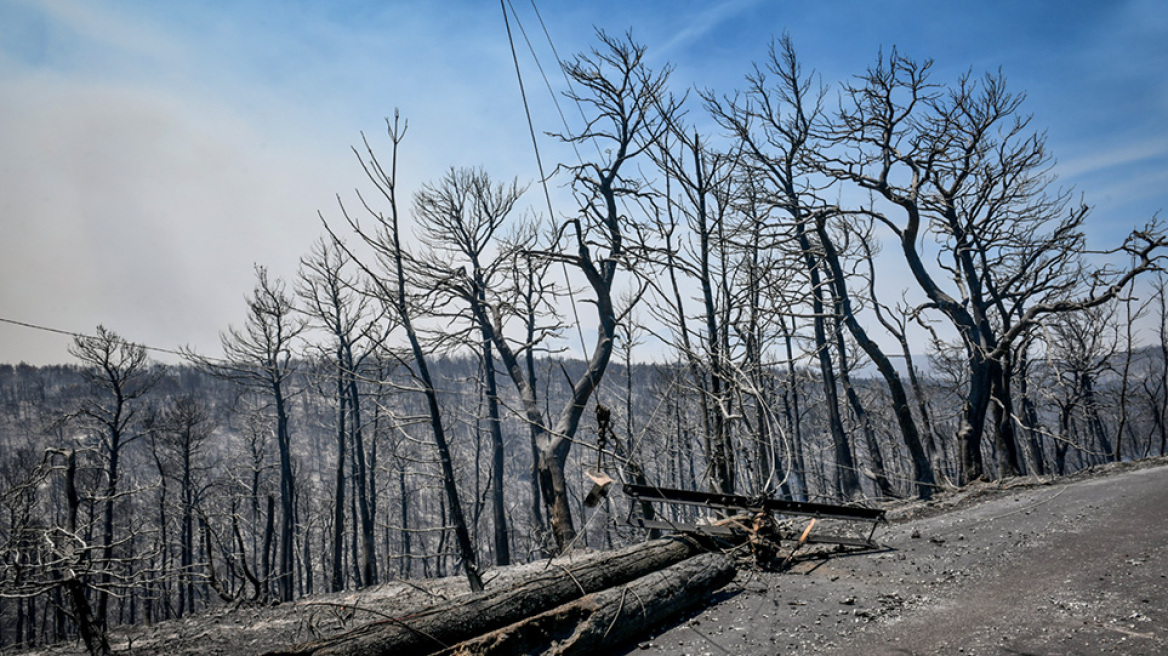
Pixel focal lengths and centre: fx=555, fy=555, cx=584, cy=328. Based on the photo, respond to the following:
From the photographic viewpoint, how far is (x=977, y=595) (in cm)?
410

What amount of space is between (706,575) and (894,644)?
1.51 metres

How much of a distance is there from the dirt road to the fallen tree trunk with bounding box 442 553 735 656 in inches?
6.3

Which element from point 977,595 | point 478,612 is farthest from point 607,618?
point 977,595

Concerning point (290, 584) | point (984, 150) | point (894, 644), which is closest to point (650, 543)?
point (894, 644)

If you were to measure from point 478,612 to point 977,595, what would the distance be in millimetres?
3629

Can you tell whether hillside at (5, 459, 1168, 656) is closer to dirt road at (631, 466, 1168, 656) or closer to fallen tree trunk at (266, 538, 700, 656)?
dirt road at (631, 466, 1168, 656)

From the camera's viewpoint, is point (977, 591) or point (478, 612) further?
point (977, 591)

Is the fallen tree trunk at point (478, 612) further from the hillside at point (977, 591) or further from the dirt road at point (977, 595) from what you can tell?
the dirt road at point (977, 595)

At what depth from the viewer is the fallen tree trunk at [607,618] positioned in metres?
3.60

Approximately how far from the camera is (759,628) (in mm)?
Answer: 4004

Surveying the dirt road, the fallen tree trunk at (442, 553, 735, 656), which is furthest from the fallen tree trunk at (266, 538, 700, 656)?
the dirt road

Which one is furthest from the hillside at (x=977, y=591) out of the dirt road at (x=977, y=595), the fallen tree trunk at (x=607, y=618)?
the fallen tree trunk at (x=607, y=618)

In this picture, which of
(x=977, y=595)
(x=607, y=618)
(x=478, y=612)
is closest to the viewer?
(x=478, y=612)

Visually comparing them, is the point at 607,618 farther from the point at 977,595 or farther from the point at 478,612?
the point at 977,595
